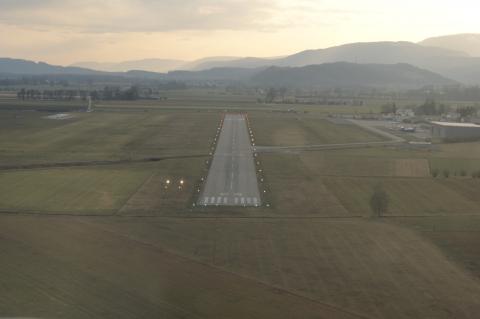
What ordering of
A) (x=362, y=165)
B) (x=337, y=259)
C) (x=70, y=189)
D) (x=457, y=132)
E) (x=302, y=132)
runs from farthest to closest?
(x=302, y=132) → (x=457, y=132) → (x=362, y=165) → (x=70, y=189) → (x=337, y=259)

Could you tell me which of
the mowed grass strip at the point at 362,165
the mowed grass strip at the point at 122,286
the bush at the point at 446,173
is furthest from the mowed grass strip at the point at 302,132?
the mowed grass strip at the point at 122,286

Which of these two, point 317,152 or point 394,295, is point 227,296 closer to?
point 394,295

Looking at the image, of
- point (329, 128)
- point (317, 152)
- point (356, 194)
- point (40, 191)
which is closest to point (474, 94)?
point (329, 128)

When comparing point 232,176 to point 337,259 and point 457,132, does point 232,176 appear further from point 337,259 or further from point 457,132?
point 457,132

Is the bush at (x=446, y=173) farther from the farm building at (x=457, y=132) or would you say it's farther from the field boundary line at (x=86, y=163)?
the farm building at (x=457, y=132)

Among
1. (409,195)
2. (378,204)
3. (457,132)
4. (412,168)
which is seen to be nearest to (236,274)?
(378,204)

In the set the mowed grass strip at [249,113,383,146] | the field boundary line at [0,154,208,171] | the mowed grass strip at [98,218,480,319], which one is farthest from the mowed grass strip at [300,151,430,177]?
the mowed grass strip at [98,218,480,319]
